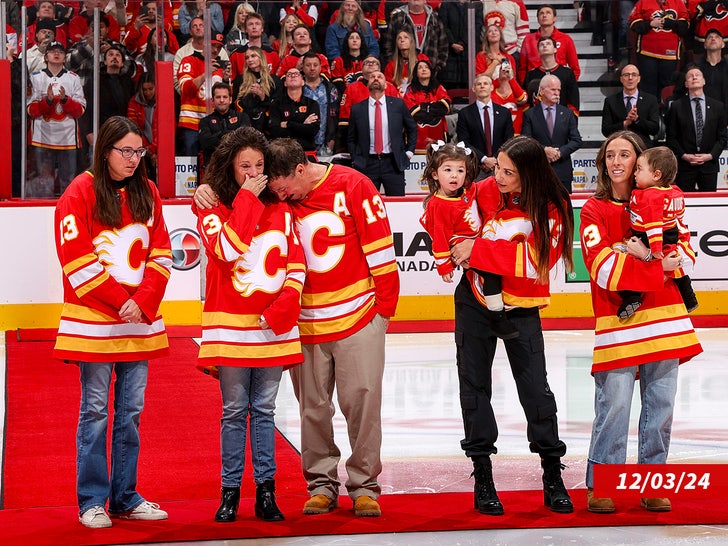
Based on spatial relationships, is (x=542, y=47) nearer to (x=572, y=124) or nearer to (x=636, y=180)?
(x=572, y=124)

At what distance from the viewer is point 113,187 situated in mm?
5262

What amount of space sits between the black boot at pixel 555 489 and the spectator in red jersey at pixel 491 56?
8.41 m

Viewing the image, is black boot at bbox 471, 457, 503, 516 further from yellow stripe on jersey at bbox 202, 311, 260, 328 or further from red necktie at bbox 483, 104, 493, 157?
red necktie at bbox 483, 104, 493, 157

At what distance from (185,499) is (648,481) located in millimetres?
2176

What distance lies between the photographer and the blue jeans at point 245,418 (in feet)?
17.0

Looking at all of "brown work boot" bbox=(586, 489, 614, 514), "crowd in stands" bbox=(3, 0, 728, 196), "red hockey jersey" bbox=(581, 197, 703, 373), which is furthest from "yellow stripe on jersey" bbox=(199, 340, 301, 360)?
"crowd in stands" bbox=(3, 0, 728, 196)

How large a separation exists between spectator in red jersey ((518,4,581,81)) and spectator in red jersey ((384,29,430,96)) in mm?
1479

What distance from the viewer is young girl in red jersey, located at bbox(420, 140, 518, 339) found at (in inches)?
215

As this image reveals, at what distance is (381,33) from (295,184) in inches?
327

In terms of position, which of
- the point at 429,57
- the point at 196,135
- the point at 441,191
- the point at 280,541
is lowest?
the point at 280,541

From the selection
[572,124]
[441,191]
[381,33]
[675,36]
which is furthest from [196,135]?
[441,191]

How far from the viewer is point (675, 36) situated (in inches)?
539

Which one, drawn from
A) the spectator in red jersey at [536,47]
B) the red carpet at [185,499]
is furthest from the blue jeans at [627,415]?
the spectator in red jersey at [536,47]

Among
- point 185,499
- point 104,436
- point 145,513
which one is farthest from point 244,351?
point 185,499
